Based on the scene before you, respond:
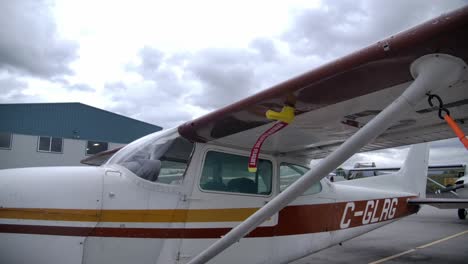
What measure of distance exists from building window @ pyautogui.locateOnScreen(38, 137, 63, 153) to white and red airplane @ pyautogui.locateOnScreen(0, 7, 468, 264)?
1982 cm

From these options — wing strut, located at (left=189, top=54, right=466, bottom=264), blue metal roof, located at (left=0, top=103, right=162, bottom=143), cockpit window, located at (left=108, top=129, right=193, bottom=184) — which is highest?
blue metal roof, located at (left=0, top=103, right=162, bottom=143)

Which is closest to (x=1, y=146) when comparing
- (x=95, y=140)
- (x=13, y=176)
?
(x=95, y=140)

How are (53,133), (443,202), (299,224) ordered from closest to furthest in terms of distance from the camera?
(299,224) < (443,202) < (53,133)

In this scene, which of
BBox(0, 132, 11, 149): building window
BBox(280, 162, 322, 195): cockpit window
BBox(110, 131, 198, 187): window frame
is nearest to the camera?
BBox(110, 131, 198, 187): window frame

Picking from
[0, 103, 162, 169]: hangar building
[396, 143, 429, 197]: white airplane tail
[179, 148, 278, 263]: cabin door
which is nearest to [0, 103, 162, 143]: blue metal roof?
[0, 103, 162, 169]: hangar building

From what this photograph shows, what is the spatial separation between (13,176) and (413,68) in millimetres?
3217

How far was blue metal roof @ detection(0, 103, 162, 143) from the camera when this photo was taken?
20969mm

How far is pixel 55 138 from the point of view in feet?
70.7

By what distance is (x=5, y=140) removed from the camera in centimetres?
2034

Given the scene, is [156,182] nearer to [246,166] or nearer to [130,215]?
[130,215]

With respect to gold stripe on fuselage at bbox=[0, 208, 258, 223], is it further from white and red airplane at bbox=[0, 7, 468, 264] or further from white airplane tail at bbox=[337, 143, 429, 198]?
white airplane tail at bbox=[337, 143, 429, 198]

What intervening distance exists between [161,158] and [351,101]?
1.92m

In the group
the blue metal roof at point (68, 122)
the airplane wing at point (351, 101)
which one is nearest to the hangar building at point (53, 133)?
the blue metal roof at point (68, 122)

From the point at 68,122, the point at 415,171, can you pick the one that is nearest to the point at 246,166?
the point at 415,171
